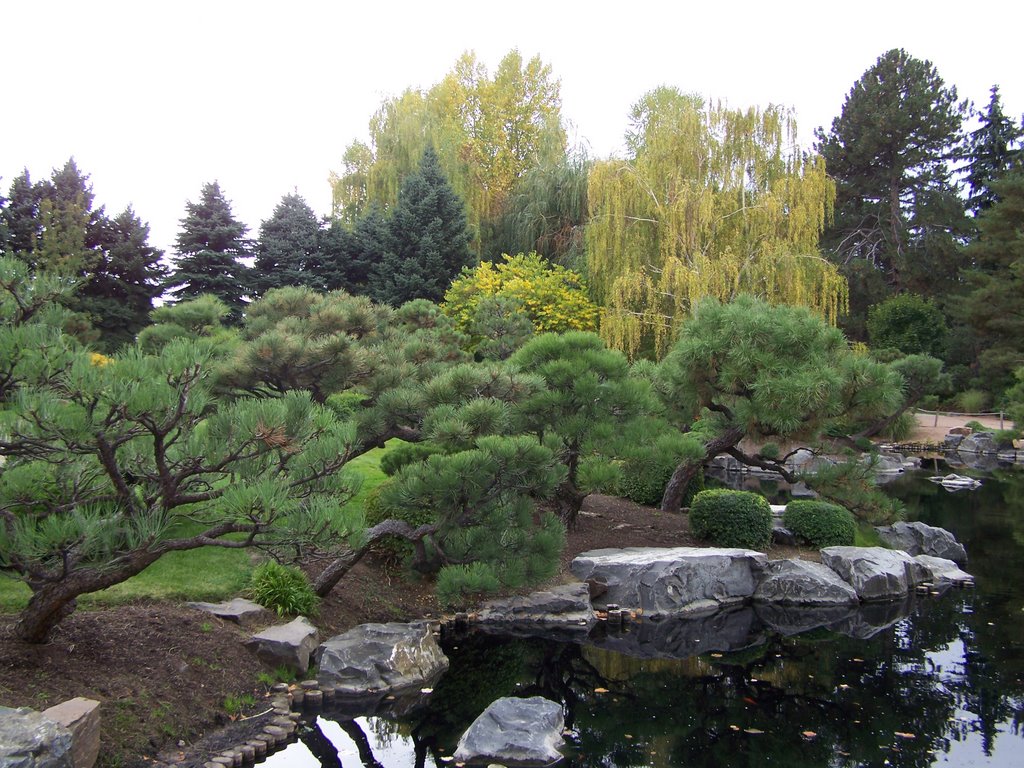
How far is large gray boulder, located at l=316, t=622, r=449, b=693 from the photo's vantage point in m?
5.38

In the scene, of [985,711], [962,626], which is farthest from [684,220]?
[985,711]

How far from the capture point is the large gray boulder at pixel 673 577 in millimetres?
7539

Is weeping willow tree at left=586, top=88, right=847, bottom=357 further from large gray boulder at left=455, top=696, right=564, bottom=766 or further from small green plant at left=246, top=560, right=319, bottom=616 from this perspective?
large gray boulder at left=455, top=696, right=564, bottom=766

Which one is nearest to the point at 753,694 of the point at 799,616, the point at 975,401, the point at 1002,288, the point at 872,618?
the point at 799,616

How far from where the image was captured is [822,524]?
9.12 meters

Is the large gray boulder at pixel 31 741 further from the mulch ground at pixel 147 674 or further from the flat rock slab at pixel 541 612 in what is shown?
the flat rock slab at pixel 541 612

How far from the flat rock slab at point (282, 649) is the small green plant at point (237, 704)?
1.24ft

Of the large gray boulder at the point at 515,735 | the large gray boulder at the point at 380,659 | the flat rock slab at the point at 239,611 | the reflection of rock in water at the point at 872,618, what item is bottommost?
the reflection of rock in water at the point at 872,618

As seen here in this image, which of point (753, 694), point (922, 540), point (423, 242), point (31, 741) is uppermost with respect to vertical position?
point (423, 242)

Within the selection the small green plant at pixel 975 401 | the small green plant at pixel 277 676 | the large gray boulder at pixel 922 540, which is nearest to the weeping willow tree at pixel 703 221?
the large gray boulder at pixel 922 540

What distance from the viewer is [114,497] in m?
4.20

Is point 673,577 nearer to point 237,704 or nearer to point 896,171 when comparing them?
point 237,704

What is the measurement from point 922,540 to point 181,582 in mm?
8392

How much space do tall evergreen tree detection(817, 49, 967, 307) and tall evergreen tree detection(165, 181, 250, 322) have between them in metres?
19.6
